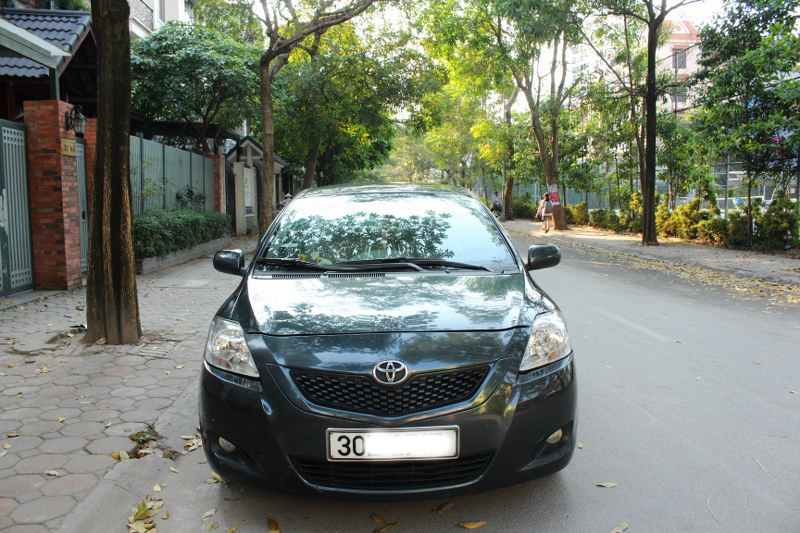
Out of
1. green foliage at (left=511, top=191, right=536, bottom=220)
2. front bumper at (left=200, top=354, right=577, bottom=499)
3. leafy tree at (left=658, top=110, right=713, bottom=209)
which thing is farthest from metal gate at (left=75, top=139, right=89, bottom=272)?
green foliage at (left=511, top=191, right=536, bottom=220)

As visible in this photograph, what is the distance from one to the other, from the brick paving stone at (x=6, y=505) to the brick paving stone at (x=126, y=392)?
1650mm

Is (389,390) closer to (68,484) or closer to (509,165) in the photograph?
(68,484)

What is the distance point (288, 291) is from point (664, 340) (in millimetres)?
4626

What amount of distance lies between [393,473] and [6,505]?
73.8 inches

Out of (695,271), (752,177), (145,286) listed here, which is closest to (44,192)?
(145,286)

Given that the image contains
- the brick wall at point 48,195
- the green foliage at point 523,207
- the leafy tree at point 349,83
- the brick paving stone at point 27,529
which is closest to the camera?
the brick paving stone at point 27,529

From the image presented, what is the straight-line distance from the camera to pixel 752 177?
16078mm

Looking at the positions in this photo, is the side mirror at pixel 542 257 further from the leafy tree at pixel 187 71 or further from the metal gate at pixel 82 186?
the leafy tree at pixel 187 71

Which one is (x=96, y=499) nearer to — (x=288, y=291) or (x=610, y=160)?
(x=288, y=291)

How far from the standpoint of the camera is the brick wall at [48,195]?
374 inches

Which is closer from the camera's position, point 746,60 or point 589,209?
point 746,60

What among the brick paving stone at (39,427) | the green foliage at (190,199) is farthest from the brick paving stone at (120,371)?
the green foliage at (190,199)

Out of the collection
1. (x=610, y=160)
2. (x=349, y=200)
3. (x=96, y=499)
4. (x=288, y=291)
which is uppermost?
(x=610, y=160)

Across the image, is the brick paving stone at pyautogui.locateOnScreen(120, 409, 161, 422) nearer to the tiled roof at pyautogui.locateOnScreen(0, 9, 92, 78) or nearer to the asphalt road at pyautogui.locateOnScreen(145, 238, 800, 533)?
the asphalt road at pyautogui.locateOnScreen(145, 238, 800, 533)
